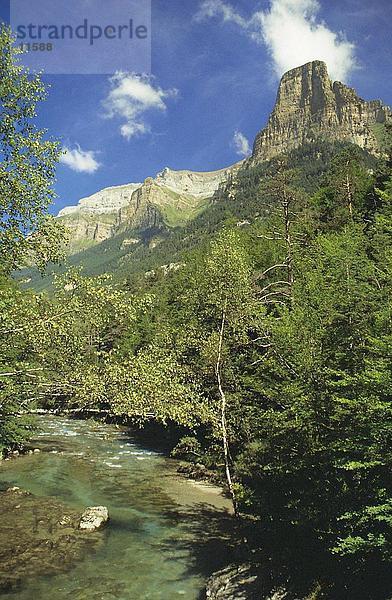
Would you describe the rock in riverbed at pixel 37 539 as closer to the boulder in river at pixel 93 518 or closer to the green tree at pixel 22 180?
the boulder in river at pixel 93 518

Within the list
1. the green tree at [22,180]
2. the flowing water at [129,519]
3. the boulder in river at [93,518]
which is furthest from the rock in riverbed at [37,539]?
the green tree at [22,180]

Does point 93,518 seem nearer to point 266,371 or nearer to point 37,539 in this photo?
point 37,539

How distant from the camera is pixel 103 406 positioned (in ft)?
A: 58.3

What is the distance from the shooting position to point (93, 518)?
22.0 metres

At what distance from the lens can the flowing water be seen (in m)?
16.1

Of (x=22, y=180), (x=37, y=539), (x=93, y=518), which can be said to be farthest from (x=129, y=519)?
(x=22, y=180)

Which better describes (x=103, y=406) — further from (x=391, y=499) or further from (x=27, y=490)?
(x=27, y=490)

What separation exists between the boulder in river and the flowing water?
0.49 metres

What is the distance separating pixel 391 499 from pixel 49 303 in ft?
32.9

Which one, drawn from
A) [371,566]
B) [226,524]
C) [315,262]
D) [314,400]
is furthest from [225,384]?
[371,566]

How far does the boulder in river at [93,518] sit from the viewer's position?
2146 centimetres

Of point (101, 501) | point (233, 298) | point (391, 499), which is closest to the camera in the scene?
point (391, 499)

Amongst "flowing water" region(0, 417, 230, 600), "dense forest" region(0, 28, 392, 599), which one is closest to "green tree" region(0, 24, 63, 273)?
"dense forest" region(0, 28, 392, 599)

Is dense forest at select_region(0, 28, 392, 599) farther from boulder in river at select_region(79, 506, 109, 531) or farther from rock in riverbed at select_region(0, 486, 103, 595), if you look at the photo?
boulder in river at select_region(79, 506, 109, 531)
